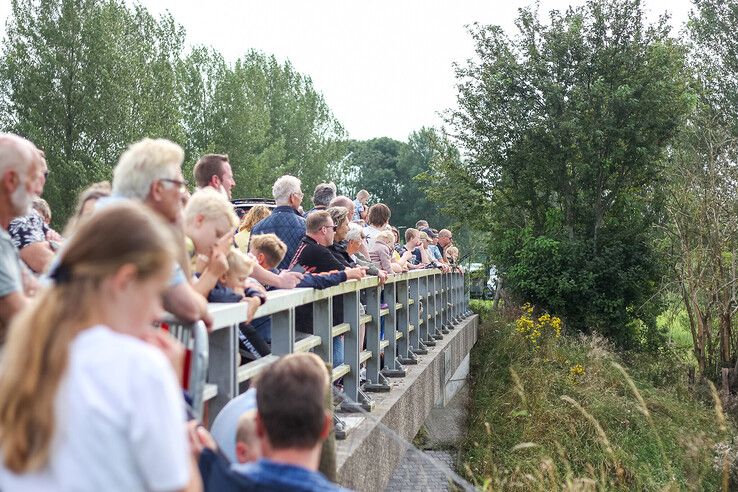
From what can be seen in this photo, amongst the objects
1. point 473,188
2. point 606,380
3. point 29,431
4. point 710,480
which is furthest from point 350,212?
point 473,188

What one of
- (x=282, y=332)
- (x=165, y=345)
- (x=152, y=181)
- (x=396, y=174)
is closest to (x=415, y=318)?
(x=282, y=332)

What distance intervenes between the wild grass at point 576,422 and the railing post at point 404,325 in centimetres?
123

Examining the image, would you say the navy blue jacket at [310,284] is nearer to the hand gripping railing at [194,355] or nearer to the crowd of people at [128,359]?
the crowd of people at [128,359]

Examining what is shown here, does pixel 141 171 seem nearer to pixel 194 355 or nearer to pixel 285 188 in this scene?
pixel 194 355

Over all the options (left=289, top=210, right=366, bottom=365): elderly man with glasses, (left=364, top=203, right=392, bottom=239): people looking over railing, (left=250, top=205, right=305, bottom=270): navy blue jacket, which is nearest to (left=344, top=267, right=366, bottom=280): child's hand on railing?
(left=289, top=210, right=366, bottom=365): elderly man with glasses

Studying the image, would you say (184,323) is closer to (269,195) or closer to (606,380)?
(606,380)

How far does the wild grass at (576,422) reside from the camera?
507 inches

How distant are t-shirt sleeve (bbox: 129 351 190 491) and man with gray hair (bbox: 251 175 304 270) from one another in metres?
5.54

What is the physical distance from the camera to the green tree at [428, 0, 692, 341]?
A: 30500 millimetres

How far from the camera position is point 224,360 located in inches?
171

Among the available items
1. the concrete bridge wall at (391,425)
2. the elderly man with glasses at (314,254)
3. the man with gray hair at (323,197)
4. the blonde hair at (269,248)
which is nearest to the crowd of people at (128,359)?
the concrete bridge wall at (391,425)

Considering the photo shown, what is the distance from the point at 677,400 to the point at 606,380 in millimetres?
2853

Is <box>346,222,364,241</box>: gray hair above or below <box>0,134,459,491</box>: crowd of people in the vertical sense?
above

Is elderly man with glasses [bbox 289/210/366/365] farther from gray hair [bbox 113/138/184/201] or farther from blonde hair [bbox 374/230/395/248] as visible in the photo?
gray hair [bbox 113/138/184/201]
